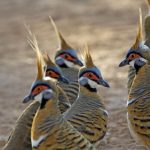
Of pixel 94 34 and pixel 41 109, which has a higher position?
pixel 41 109

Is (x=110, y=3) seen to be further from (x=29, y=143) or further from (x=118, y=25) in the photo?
(x=29, y=143)

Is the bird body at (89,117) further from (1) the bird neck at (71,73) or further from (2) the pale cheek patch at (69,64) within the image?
(2) the pale cheek patch at (69,64)

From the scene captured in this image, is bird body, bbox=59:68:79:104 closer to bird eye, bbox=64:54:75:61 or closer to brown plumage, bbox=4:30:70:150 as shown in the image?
bird eye, bbox=64:54:75:61

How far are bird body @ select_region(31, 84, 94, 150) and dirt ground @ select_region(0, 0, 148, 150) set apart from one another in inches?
61.7

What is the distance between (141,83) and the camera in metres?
7.56

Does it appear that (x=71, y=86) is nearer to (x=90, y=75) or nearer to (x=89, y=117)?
(x=90, y=75)

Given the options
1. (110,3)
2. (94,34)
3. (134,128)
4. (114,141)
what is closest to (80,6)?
(110,3)

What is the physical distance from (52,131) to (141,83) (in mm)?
1391

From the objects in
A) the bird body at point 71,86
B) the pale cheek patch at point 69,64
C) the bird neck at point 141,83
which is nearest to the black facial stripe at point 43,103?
the bird neck at point 141,83

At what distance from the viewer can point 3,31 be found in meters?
13.7

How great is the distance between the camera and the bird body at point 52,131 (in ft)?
21.2

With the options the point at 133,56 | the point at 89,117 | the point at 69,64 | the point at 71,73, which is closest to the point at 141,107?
the point at 89,117

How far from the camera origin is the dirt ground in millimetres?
9269

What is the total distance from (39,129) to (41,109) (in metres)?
0.19
